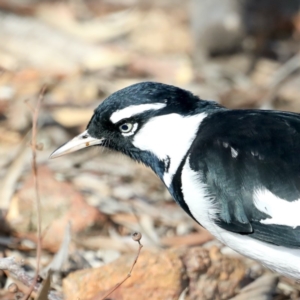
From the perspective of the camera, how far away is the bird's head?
3561 mm

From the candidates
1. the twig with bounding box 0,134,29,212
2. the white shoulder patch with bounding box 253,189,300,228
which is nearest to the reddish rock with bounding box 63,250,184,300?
the white shoulder patch with bounding box 253,189,300,228

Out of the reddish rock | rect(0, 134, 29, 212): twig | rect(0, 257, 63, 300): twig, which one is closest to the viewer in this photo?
rect(0, 257, 63, 300): twig

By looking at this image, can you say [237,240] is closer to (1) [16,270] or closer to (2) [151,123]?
(2) [151,123]

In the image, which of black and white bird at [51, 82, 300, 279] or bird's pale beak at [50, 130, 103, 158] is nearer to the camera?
black and white bird at [51, 82, 300, 279]

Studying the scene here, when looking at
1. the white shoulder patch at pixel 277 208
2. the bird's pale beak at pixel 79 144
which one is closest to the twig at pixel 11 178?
the bird's pale beak at pixel 79 144

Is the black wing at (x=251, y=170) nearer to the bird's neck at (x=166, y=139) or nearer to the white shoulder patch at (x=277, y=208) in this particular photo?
the white shoulder patch at (x=277, y=208)

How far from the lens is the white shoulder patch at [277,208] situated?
320cm

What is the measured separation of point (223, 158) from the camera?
3.31m

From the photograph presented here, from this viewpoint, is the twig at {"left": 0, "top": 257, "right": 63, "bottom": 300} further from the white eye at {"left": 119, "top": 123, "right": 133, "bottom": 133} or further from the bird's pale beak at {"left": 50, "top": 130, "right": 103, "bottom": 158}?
the white eye at {"left": 119, "top": 123, "right": 133, "bottom": 133}

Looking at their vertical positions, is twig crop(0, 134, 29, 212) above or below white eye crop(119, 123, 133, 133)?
below

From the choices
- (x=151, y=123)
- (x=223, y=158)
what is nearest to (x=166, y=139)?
(x=151, y=123)

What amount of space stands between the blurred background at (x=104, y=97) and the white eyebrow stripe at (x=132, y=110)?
675 mm

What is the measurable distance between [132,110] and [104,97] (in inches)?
98.0

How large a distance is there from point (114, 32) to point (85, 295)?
395 cm
